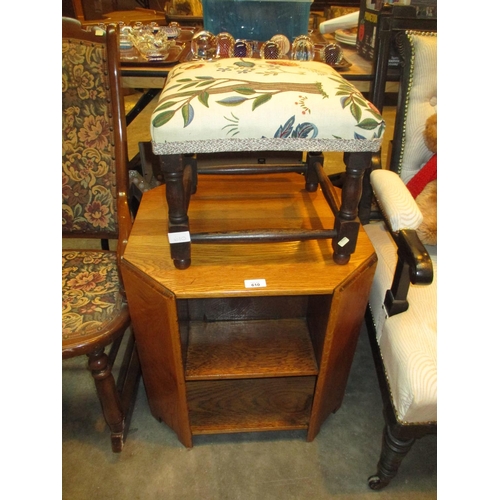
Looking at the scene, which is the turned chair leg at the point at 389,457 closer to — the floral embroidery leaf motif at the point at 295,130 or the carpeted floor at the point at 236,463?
the carpeted floor at the point at 236,463

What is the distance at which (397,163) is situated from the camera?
1183mm

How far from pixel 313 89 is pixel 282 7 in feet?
2.40

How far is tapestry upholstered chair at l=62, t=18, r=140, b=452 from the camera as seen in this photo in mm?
958

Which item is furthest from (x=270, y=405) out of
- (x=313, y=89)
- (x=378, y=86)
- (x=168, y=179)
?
(x=378, y=86)

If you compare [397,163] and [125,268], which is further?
[397,163]

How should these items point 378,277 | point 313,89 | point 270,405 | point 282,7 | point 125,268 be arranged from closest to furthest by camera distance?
point 313,89 → point 125,268 → point 378,277 → point 270,405 → point 282,7

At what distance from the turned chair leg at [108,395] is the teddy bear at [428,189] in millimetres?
879

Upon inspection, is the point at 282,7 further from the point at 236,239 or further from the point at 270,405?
the point at 270,405

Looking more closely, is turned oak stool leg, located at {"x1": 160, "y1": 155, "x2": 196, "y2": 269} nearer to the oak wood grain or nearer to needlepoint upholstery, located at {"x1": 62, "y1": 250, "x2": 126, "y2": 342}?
the oak wood grain

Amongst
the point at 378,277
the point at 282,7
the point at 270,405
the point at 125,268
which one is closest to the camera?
the point at 125,268

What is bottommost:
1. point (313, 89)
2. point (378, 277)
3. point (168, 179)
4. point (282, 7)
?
point (378, 277)

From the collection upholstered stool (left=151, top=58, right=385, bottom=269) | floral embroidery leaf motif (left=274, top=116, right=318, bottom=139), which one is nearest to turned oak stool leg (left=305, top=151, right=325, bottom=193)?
upholstered stool (left=151, top=58, right=385, bottom=269)

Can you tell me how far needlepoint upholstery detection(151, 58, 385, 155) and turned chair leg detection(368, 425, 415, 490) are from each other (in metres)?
0.68

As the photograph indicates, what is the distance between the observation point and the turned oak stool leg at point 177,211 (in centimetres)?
77
